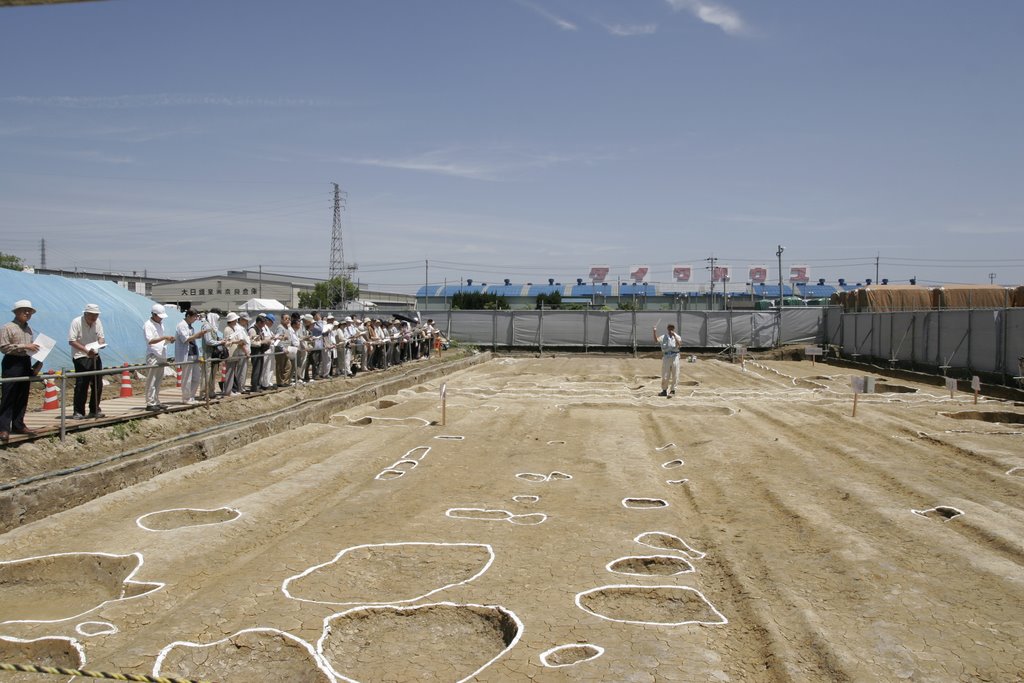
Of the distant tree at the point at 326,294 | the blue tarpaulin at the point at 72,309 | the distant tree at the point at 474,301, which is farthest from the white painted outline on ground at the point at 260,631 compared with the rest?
the distant tree at the point at 326,294

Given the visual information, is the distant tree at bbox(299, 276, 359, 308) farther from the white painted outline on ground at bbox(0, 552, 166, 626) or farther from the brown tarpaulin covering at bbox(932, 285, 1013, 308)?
the white painted outline on ground at bbox(0, 552, 166, 626)

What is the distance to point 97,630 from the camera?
5008 millimetres

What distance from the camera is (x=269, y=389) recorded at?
15789mm

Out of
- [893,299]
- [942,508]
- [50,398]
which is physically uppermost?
[893,299]

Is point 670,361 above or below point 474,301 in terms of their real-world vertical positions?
below

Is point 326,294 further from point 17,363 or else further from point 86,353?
point 17,363

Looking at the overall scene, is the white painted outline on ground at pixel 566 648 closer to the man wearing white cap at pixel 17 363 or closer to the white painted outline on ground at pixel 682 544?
the white painted outline on ground at pixel 682 544

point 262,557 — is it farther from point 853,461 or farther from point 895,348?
point 895,348

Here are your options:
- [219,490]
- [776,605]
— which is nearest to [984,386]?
[776,605]

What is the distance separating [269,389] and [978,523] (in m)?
12.8

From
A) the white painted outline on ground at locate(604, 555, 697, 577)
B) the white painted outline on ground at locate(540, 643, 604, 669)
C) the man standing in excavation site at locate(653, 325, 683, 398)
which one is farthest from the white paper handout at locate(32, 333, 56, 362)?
the man standing in excavation site at locate(653, 325, 683, 398)

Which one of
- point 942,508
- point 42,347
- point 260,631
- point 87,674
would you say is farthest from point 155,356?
point 942,508

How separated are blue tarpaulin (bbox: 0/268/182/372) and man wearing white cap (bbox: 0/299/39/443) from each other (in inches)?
288

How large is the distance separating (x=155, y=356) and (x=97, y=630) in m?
8.12
